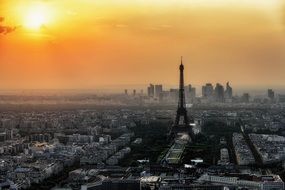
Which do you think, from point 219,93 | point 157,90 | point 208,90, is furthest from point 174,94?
point 157,90

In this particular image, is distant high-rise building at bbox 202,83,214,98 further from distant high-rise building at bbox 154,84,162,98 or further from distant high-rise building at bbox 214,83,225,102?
distant high-rise building at bbox 154,84,162,98

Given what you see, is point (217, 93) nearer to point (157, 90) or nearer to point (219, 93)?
point (219, 93)

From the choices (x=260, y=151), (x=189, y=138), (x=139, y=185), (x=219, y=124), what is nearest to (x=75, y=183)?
(x=139, y=185)

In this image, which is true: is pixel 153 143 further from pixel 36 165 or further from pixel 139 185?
pixel 139 185

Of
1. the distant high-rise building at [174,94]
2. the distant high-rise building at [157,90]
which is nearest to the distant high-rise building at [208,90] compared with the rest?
the distant high-rise building at [174,94]

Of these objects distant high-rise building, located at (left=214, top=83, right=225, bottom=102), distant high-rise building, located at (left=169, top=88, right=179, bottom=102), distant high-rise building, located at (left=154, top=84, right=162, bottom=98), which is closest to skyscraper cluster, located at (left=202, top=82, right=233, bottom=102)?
distant high-rise building, located at (left=214, top=83, right=225, bottom=102)

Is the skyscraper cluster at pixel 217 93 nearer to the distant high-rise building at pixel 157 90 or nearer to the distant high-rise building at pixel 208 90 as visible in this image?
the distant high-rise building at pixel 208 90

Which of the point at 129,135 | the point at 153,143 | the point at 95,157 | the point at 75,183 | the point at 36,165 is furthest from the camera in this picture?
A: the point at 129,135

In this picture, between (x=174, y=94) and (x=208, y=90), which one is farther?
(x=174, y=94)
